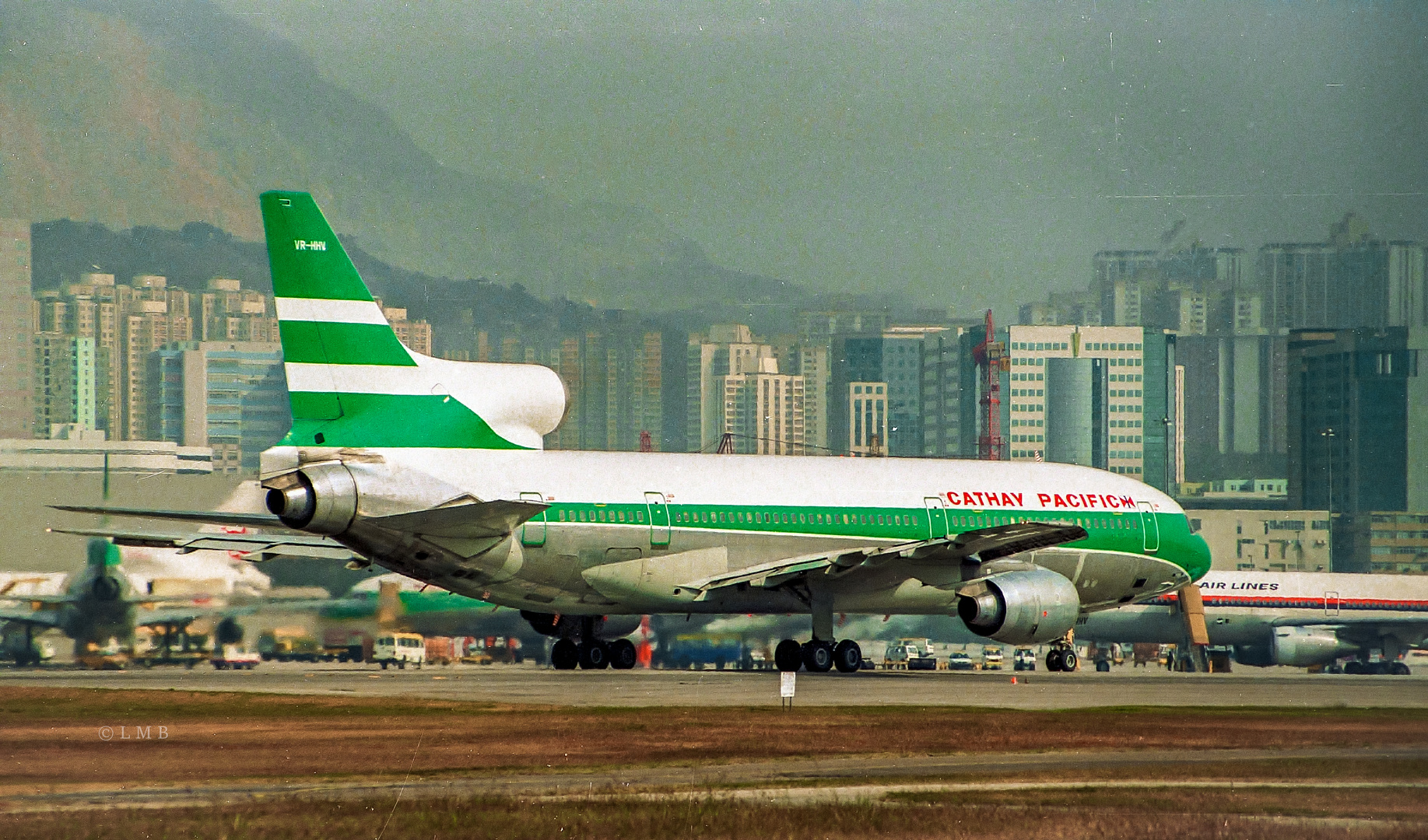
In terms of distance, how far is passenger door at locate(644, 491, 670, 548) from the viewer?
113 ft

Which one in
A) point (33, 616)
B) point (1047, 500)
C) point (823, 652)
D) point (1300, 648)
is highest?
point (1047, 500)

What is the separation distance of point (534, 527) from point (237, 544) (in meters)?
9.80

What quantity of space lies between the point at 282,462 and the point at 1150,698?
763 inches

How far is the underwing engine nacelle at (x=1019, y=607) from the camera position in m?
35.0

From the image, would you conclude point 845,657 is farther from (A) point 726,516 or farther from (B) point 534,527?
(B) point 534,527

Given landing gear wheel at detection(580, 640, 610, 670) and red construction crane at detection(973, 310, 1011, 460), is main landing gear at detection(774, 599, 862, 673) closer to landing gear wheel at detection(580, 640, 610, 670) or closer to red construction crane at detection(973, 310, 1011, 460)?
landing gear wheel at detection(580, 640, 610, 670)

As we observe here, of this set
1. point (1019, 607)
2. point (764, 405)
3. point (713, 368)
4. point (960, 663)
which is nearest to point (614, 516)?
point (1019, 607)

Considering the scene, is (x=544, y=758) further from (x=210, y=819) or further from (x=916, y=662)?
(x=916, y=662)

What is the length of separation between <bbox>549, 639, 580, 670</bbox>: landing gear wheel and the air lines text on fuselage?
1036cm

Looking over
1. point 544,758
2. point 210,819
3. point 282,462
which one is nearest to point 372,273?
point 282,462

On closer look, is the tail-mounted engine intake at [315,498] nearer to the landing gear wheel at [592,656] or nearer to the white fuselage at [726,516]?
the white fuselage at [726,516]

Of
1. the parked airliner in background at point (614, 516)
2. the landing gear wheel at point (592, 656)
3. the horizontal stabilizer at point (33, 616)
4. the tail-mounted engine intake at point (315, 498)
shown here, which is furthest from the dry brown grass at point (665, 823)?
the horizontal stabilizer at point (33, 616)

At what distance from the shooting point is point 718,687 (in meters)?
33.7

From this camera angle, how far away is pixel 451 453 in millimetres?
30812
